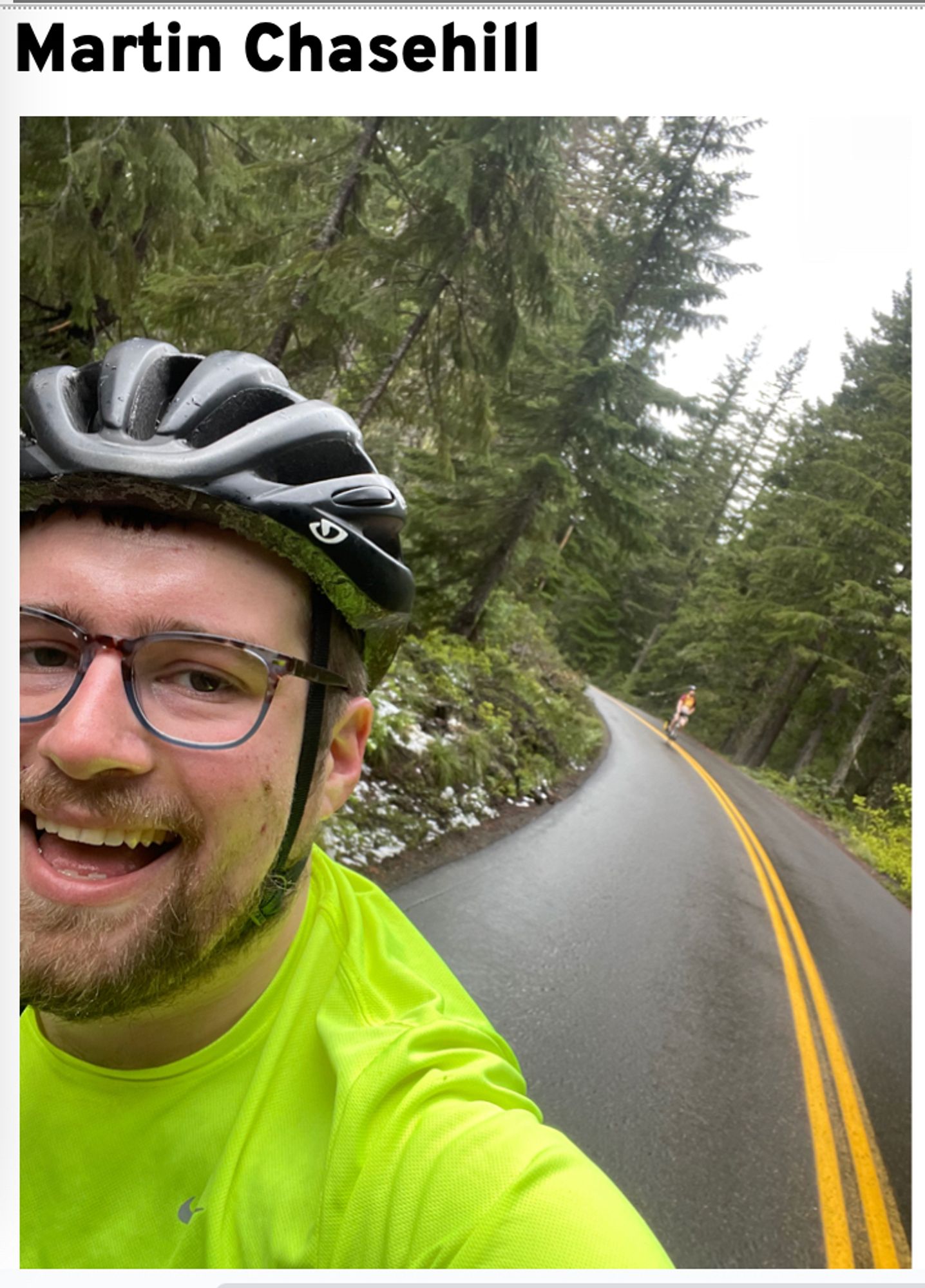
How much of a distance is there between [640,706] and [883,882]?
19721 millimetres

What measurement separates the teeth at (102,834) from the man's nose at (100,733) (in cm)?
9

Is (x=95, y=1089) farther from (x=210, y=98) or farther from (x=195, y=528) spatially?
(x=210, y=98)

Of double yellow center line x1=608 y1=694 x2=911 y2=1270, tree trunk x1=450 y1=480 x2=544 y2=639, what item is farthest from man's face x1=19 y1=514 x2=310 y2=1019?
tree trunk x1=450 y1=480 x2=544 y2=639

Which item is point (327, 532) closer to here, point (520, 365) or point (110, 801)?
point (110, 801)

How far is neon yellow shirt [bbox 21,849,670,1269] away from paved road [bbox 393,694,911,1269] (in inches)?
94.1

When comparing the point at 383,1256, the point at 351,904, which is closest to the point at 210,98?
the point at 351,904

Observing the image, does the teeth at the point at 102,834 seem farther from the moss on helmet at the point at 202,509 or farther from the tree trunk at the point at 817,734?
the tree trunk at the point at 817,734

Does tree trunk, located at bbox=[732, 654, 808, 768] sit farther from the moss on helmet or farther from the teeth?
the teeth

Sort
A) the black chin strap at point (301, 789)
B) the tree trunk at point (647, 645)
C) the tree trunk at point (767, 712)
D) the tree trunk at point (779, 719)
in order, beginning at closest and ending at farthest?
1. the black chin strap at point (301, 789)
2. the tree trunk at point (779, 719)
3. the tree trunk at point (767, 712)
4. the tree trunk at point (647, 645)

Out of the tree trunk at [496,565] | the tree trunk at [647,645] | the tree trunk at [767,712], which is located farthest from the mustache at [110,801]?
the tree trunk at [647,645]

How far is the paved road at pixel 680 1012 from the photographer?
2986mm

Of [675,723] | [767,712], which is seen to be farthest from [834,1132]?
[767,712]

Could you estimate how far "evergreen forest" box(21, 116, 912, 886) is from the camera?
5.11 m

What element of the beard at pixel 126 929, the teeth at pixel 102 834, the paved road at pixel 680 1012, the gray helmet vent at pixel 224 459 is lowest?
the paved road at pixel 680 1012
